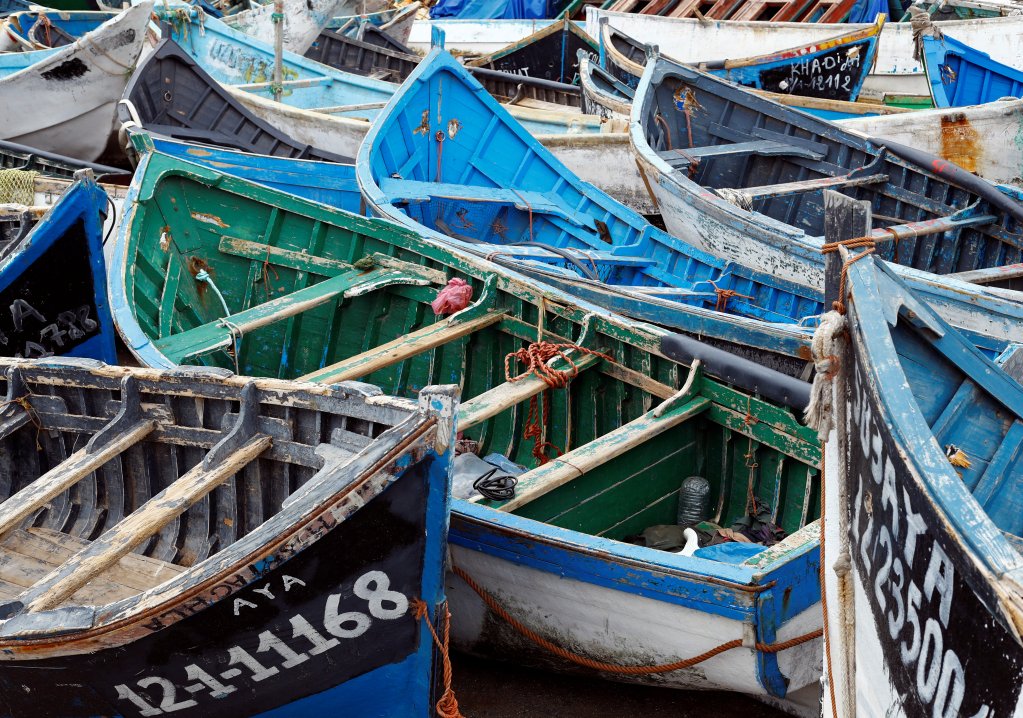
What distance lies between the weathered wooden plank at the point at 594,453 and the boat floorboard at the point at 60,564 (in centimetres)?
152

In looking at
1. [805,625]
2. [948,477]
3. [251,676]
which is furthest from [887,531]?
[251,676]

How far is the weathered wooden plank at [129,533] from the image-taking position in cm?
378

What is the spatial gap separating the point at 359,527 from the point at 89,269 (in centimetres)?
352

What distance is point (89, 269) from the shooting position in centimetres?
634

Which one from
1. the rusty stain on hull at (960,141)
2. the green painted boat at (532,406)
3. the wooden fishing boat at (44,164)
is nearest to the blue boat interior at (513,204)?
the green painted boat at (532,406)

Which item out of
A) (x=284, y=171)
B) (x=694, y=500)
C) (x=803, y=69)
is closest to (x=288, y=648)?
(x=694, y=500)

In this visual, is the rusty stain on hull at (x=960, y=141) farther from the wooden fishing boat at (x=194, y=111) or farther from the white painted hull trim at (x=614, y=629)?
the white painted hull trim at (x=614, y=629)

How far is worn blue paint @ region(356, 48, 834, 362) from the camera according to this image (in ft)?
24.8

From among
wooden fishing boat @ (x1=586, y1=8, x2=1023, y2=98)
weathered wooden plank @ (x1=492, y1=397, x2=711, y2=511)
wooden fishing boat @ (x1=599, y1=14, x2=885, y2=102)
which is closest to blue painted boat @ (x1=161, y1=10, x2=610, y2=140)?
wooden fishing boat @ (x1=599, y1=14, x2=885, y2=102)

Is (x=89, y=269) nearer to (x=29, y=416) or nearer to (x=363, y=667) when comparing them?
(x=29, y=416)

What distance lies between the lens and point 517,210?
27.6 feet

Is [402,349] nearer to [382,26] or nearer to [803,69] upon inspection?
[803,69]

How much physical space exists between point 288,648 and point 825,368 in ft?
6.78

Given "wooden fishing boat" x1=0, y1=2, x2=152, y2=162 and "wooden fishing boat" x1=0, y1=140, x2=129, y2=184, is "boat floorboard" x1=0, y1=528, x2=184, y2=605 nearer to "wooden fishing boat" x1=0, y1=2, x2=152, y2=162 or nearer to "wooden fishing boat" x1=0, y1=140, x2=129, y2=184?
"wooden fishing boat" x1=0, y1=140, x2=129, y2=184
